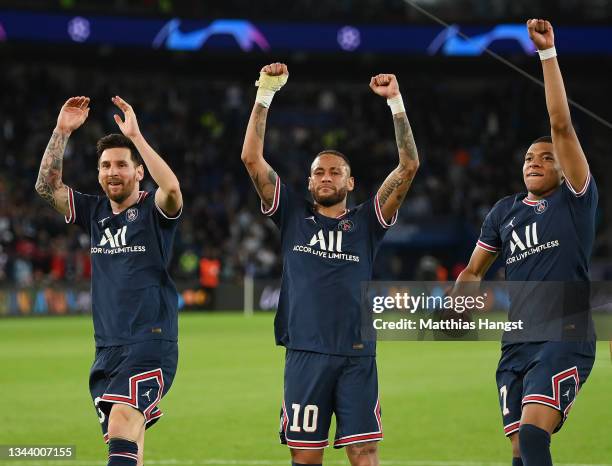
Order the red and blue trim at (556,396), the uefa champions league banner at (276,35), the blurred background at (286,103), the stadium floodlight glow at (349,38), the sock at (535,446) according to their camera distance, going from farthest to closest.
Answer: the stadium floodlight glow at (349,38)
the uefa champions league banner at (276,35)
the blurred background at (286,103)
the red and blue trim at (556,396)
the sock at (535,446)

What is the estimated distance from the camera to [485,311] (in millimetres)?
7176

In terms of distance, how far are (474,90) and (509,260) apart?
109ft

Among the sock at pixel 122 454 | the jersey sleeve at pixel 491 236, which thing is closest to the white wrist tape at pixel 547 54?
the jersey sleeve at pixel 491 236

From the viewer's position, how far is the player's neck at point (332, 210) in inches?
269

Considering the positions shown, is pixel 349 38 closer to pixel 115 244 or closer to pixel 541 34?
pixel 115 244

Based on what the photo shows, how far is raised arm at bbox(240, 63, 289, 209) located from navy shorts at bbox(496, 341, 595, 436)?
172 cm

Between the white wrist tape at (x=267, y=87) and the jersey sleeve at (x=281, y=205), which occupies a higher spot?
the white wrist tape at (x=267, y=87)

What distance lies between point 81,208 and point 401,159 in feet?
→ 6.93

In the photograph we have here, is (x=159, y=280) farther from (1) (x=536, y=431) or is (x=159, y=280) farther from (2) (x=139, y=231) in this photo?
(1) (x=536, y=431)

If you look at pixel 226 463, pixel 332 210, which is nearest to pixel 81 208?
pixel 332 210

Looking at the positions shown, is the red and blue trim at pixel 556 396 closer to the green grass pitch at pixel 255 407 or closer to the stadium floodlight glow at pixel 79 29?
the green grass pitch at pixel 255 407

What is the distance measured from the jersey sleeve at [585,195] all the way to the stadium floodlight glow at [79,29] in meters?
26.6

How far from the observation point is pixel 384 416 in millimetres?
11820

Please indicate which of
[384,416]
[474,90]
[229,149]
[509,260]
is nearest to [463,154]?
[474,90]
